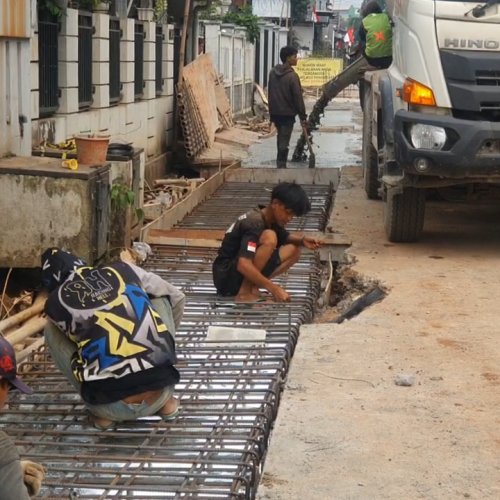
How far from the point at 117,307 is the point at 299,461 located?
1.04 meters

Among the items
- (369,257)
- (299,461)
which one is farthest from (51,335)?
(369,257)

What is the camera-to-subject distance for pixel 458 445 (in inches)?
181

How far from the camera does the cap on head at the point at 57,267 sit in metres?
4.88

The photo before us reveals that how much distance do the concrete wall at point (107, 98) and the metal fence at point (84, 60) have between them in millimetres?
94

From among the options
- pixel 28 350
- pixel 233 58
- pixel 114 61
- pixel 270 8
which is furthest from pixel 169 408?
pixel 270 8

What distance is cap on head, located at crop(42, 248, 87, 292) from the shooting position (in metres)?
4.88

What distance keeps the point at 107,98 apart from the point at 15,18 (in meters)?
3.74

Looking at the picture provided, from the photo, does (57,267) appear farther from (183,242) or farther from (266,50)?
(266,50)

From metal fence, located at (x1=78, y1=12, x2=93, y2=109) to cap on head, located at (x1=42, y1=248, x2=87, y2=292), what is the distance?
764 centimetres

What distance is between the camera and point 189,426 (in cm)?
504

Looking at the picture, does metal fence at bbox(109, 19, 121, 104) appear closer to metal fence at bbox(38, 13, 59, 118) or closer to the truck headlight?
metal fence at bbox(38, 13, 59, 118)

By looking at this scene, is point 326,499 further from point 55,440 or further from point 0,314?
point 0,314

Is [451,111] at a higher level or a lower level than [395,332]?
higher

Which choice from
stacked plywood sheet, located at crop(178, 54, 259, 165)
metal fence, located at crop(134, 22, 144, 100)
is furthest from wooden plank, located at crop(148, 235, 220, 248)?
metal fence, located at crop(134, 22, 144, 100)
